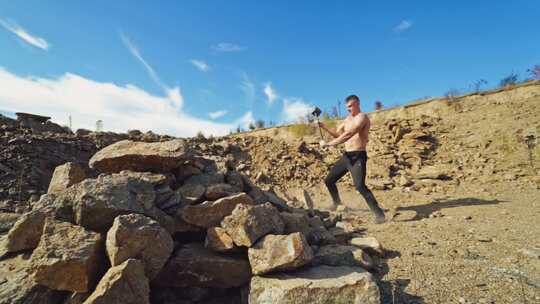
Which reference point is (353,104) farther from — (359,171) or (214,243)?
(214,243)

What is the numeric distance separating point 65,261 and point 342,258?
76.6 inches

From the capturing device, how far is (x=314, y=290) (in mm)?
1717

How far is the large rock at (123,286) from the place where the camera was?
1.57 m

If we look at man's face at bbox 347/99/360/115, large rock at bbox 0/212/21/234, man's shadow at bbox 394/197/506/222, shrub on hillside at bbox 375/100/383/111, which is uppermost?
shrub on hillside at bbox 375/100/383/111

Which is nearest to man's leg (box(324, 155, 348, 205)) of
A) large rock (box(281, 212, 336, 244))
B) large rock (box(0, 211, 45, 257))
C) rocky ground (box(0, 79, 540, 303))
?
rocky ground (box(0, 79, 540, 303))

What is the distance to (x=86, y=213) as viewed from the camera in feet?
6.36

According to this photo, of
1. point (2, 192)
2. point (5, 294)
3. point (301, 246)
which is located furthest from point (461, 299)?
point (2, 192)

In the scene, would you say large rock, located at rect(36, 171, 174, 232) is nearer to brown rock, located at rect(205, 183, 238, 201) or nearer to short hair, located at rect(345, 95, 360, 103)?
brown rock, located at rect(205, 183, 238, 201)

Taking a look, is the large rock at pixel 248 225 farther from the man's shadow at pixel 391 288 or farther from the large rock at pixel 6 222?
the large rock at pixel 6 222

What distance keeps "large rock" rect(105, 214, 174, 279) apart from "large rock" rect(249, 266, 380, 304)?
666mm

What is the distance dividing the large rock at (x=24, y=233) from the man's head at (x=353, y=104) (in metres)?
4.17

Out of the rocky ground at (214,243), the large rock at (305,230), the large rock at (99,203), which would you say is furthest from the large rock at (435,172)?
the large rock at (99,203)

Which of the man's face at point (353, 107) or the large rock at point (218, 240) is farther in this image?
the man's face at point (353, 107)

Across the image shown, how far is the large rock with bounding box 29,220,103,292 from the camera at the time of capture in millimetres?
1646
